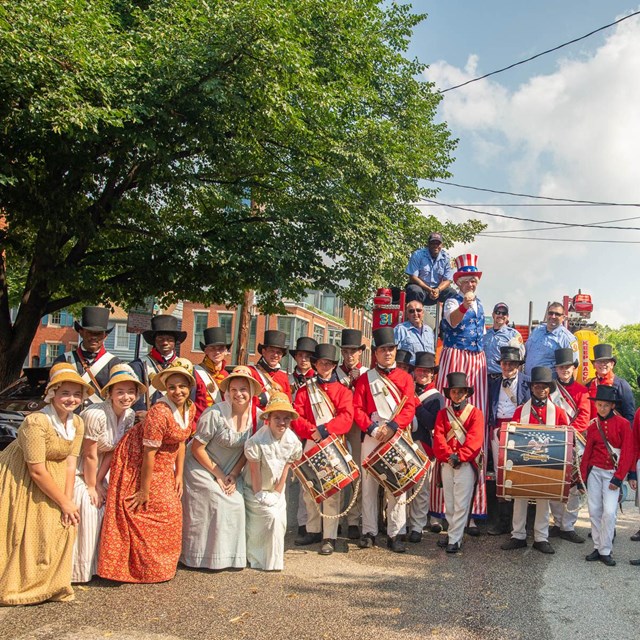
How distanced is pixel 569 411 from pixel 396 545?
2.45m

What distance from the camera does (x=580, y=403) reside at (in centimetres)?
752

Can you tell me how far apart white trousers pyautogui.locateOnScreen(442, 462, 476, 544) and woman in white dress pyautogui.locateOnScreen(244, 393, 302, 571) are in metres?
1.70

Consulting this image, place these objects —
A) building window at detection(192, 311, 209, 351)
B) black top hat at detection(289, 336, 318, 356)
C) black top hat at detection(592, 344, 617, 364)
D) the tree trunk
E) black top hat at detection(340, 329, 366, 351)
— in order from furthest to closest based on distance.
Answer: building window at detection(192, 311, 209, 351) < the tree trunk < black top hat at detection(289, 336, 318, 356) < black top hat at detection(592, 344, 617, 364) < black top hat at detection(340, 329, 366, 351)

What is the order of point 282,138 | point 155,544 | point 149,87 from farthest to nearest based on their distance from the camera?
point 282,138
point 149,87
point 155,544

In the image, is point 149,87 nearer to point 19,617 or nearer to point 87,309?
point 87,309

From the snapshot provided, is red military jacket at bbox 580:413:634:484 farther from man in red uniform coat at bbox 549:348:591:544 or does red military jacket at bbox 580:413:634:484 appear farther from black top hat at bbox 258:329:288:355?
black top hat at bbox 258:329:288:355

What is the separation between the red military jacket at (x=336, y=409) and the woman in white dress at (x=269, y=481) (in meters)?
0.63

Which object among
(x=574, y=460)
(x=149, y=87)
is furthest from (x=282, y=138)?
(x=574, y=460)

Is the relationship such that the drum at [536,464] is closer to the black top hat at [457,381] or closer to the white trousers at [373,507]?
the black top hat at [457,381]

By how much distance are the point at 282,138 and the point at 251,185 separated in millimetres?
1405

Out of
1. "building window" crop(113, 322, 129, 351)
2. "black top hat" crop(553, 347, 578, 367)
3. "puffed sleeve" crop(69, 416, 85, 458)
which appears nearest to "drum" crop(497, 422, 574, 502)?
"black top hat" crop(553, 347, 578, 367)

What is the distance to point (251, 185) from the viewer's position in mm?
14734

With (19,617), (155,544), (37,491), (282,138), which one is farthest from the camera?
(282,138)

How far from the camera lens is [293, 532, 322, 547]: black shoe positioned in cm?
689
